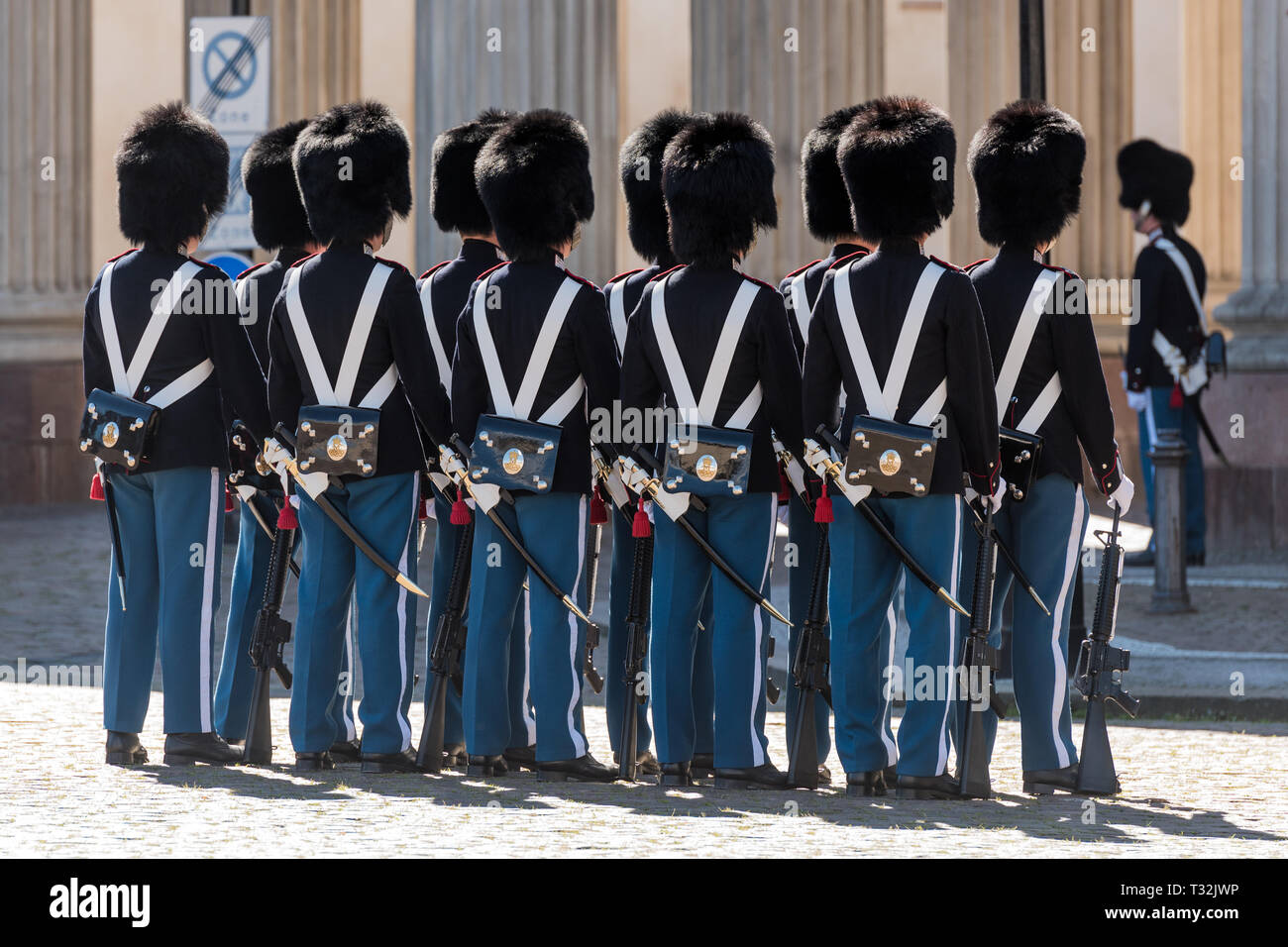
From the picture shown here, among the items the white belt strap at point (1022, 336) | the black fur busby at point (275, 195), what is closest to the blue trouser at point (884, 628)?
the white belt strap at point (1022, 336)

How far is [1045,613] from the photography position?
6652mm

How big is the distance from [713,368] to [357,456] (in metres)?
1.04

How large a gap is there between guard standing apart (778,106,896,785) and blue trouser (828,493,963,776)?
254mm

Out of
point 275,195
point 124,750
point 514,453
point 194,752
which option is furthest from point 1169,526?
point 124,750

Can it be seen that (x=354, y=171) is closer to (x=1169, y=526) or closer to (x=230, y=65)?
(x=1169, y=526)

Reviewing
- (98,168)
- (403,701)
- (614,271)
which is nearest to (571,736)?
(403,701)

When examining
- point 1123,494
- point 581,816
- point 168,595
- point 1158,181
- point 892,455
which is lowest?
point 581,816

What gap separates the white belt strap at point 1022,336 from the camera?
658cm

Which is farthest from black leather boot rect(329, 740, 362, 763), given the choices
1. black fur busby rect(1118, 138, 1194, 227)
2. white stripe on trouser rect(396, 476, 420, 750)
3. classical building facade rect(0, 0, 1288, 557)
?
classical building facade rect(0, 0, 1288, 557)

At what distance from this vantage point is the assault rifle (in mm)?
6629

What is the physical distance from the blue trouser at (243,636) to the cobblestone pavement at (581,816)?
195 mm

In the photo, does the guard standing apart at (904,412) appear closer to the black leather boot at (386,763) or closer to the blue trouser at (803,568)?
the blue trouser at (803,568)

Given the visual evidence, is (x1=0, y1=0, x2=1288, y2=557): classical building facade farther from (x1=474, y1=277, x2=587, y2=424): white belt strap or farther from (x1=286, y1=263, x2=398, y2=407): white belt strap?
(x1=286, y1=263, x2=398, y2=407): white belt strap
